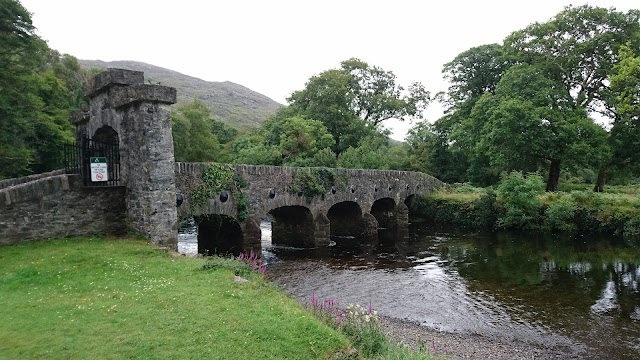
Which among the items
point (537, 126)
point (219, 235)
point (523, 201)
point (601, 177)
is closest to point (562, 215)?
point (523, 201)

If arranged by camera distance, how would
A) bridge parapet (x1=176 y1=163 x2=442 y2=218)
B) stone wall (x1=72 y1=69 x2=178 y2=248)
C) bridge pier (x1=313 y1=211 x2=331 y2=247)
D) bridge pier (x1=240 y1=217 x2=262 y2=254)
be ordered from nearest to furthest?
stone wall (x1=72 y1=69 x2=178 y2=248)
bridge parapet (x1=176 y1=163 x2=442 y2=218)
bridge pier (x1=240 y1=217 x2=262 y2=254)
bridge pier (x1=313 y1=211 x2=331 y2=247)

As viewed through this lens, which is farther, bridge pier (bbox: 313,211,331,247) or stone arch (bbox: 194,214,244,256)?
bridge pier (bbox: 313,211,331,247)

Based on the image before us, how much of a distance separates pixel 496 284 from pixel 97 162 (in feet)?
42.9

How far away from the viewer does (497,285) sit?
14.0m

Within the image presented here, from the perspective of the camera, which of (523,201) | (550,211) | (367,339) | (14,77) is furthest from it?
(523,201)

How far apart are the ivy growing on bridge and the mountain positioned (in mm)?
92068

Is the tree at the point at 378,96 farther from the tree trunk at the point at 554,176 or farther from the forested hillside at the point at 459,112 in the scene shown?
the tree trunk at the point at 554,176

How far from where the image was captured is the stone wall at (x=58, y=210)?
9695 millimetres

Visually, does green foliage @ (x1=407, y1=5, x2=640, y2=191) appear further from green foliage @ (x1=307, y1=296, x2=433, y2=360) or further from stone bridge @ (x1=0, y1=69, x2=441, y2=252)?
green foliage @ (x1=307, y1=296, x2=433, y2=360)

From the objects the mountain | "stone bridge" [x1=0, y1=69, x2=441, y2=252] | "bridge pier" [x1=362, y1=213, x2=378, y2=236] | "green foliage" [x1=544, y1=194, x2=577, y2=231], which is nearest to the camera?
"stone bridge" [x1=0, y1=69, x2=441, y2=252]

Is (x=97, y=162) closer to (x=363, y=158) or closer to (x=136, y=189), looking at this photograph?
(x=136, y=189)

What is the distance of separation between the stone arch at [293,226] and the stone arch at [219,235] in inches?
156

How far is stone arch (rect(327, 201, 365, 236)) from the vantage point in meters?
25.6

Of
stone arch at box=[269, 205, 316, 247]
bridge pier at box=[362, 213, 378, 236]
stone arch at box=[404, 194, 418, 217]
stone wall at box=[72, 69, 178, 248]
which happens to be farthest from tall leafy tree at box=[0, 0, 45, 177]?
stone arch at box=[404, 194, 418, 217]
